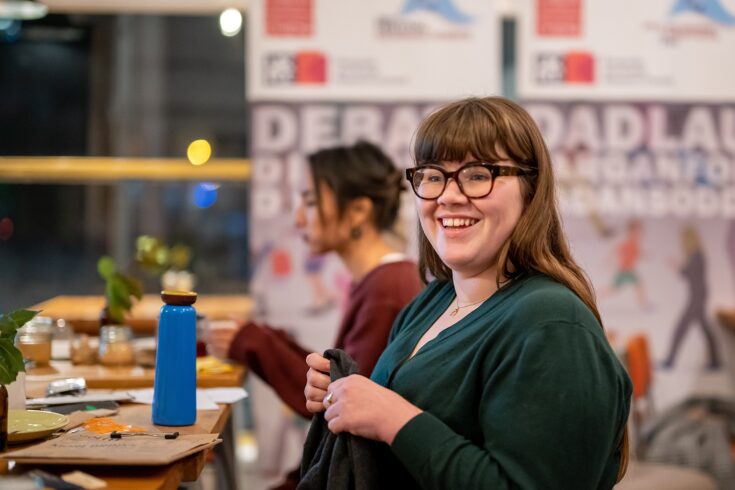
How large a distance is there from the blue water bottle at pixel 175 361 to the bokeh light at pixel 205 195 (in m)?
3.47

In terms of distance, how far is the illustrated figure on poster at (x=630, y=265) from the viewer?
429 cm

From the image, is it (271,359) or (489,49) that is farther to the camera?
(489,49)

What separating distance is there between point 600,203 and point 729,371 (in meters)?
0.95

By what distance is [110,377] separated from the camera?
236 centimetres

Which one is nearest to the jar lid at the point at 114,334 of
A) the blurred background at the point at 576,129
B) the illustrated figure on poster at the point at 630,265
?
the blurred background at the point at 576,129

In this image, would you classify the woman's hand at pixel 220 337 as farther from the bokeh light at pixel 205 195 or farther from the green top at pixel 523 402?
the bokeh light at pixel 205 195

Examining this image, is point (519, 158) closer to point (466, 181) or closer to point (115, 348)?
point (466, 181)

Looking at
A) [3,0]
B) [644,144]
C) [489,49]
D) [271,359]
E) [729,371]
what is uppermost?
[3,0]

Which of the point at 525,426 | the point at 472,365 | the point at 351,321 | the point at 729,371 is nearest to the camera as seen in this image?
the point at 525,426

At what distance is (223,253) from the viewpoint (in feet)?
17.6

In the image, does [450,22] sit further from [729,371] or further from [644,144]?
[729,371]

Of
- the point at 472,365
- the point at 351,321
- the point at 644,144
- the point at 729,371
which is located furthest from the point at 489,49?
the point at 472,365

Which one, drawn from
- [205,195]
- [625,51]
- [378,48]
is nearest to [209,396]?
[378,48]

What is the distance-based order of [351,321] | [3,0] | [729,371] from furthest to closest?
[3,0], [729,371], [351,321]
